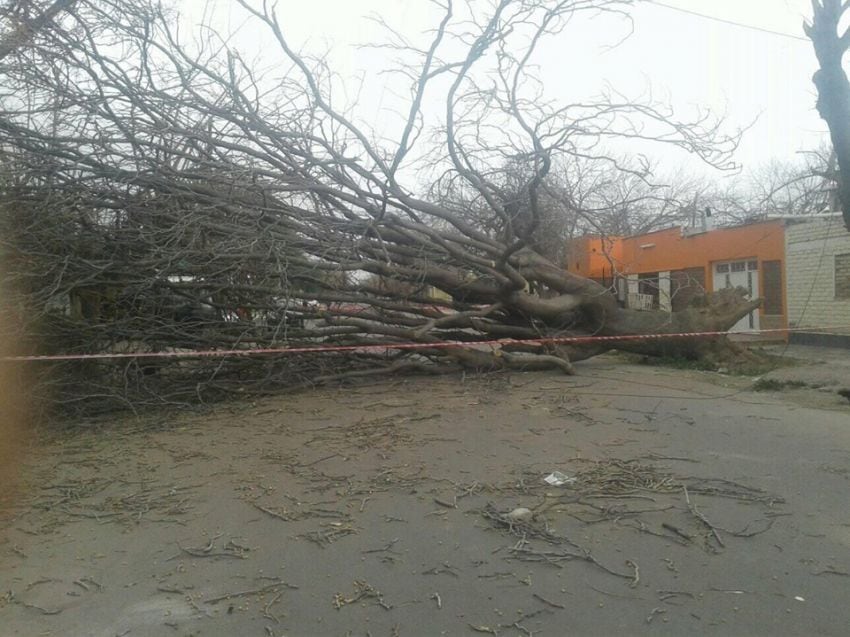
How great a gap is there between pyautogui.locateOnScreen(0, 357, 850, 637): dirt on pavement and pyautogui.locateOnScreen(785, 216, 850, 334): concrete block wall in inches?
378

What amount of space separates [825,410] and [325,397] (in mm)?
5662

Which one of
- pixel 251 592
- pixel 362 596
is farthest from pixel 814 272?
pixel 251 592

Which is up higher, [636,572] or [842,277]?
[842,277]

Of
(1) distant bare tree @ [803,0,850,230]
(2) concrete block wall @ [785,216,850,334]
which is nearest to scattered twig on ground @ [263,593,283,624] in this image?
(1) distant bare tree @ [803,0,850,230]

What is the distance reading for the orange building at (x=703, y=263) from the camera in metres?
18.0

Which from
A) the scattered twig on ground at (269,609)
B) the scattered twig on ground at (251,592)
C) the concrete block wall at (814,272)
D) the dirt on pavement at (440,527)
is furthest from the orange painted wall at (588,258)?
the scattered twig on ground at (269,609)

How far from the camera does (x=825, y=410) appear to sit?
7836 millimetres

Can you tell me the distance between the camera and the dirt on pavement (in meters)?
3.44

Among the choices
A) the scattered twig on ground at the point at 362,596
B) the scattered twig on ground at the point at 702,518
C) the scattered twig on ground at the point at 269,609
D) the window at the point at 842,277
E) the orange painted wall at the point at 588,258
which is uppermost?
the orange painted wall at the point at 588,258

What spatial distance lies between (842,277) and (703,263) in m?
5.04

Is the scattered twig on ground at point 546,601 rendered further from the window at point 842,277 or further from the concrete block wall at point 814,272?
the window at point 842,277

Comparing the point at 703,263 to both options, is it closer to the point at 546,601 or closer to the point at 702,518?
the point at 702,518

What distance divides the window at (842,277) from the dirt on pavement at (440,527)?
946 centimetres

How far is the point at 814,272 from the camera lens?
654 inches
